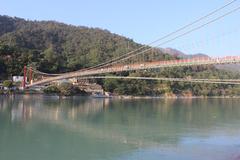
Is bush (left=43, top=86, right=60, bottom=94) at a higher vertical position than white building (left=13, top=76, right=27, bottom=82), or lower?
lower

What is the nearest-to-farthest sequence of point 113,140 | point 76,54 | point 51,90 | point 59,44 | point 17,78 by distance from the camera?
point 113,140
point 51,90
point 17,78
point 76,54
point 59,44

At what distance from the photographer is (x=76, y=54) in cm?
7044

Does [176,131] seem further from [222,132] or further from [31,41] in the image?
[31,41]

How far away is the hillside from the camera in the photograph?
182 feet

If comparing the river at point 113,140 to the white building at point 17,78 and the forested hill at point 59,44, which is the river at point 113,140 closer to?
the white building at point 17,78

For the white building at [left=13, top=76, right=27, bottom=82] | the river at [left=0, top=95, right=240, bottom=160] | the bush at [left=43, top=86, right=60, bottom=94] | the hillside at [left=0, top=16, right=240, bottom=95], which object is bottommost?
the river at [left=0, top=95, right=240, bottom=160]

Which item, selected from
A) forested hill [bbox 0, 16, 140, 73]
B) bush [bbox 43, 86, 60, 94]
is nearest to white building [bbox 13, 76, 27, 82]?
A: forested hill [bbox 0, 16, 140, 73]

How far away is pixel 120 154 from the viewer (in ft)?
40.7

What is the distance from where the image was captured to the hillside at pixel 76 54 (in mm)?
55394

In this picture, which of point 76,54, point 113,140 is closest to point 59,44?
point 76,54

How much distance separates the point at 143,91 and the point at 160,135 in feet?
140

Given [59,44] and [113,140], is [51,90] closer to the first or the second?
[113,140]

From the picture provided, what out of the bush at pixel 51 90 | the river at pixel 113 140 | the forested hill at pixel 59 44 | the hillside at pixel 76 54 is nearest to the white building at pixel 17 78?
the hillside at pixel 76 54

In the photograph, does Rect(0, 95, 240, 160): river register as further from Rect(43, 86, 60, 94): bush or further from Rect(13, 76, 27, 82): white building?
Rect(13, 76, 27, 82): white building
